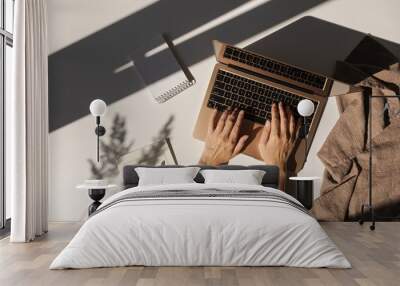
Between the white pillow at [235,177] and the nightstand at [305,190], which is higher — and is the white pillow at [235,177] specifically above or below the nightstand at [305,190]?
above

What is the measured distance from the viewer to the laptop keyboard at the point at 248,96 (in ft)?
20.9

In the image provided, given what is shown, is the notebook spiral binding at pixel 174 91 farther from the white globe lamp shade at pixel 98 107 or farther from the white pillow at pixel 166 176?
the white pillow at pixel 166 176

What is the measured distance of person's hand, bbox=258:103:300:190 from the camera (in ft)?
20.9

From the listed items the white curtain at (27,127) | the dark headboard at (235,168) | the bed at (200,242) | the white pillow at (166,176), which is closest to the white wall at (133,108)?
the dark headboard at (235,168)

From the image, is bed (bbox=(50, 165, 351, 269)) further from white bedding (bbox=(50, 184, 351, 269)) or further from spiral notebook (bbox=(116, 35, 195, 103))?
spiral notebook (bbox=(116, 35, 195, 103))

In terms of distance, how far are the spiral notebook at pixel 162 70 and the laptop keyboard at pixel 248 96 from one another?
32cm

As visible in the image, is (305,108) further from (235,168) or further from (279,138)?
(235,168)

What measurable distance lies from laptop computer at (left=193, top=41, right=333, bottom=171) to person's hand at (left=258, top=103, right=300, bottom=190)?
63 mm

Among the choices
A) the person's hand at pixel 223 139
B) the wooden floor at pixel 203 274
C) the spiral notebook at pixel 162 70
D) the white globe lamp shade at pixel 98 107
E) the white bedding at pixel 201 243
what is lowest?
the wooden floor at pixel 203 274

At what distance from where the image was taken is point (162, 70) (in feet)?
21.2

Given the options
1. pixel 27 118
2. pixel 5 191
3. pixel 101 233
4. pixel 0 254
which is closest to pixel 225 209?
pixel 101 233

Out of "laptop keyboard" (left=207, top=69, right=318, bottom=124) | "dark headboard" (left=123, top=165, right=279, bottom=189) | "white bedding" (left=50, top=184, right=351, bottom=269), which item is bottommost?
"white bedding" (left=50, top=184, right=351, bottom=269)

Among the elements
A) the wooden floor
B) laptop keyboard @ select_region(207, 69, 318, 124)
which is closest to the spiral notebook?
laptop keyboard @ select_region(207, 69, 318, 124)

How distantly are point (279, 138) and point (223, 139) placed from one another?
0.59 meters
